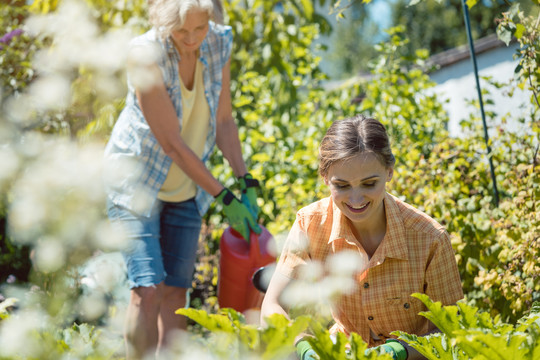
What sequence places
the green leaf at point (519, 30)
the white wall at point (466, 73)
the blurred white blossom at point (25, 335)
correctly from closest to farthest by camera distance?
1. the blurred white blossom at point (25, 335)
2. the green leaf at point (519, 30)
3. the white wall at point (466, 73)

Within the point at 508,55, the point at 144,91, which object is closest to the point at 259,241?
the point at 144,91

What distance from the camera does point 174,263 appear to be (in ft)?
7.70

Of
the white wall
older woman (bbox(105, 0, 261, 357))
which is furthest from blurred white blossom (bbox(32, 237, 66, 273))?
the white wall

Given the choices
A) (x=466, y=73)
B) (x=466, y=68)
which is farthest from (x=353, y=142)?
(x=466, y=68)

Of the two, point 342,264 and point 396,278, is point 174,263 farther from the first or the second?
point 342,264

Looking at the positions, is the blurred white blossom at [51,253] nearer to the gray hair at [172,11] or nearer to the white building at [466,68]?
the gray hair at [172,11]

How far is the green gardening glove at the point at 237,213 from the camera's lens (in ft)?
7.39

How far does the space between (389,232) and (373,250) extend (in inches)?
3.9

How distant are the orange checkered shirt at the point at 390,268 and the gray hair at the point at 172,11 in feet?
2.69

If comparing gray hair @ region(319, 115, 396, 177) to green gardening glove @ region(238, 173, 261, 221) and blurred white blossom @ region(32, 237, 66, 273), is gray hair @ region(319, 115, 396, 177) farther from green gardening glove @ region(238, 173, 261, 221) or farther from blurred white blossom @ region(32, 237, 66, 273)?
blurred white blossom @ region(32, 237, 66, 273)

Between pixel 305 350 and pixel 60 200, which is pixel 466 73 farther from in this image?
pixel 60 200

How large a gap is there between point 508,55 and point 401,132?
6.21 metres

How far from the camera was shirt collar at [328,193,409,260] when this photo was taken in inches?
64.1

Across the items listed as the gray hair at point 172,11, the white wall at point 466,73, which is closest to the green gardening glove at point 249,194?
the gray hair at point 172,11
